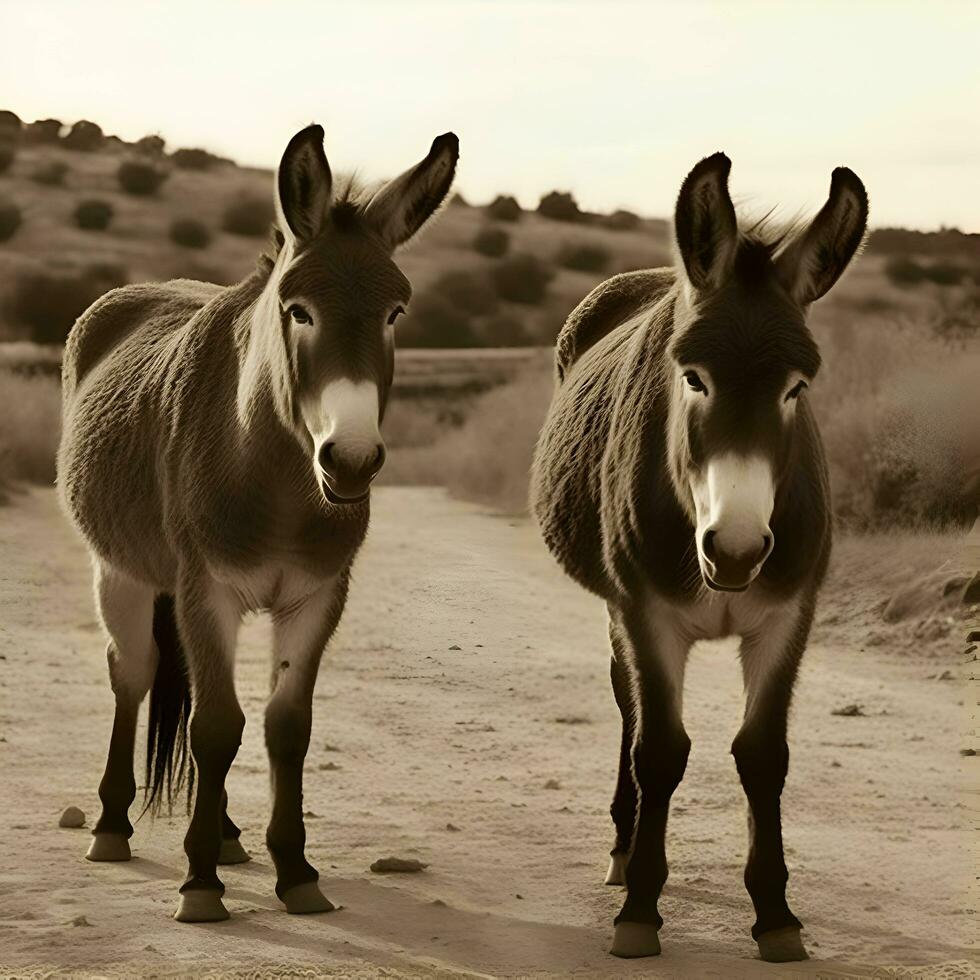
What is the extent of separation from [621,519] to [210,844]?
5.55ft

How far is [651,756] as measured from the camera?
4.75 meters

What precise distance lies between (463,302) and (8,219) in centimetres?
701

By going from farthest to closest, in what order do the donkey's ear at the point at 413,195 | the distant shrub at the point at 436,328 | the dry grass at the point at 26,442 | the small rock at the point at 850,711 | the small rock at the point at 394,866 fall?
the distant shrub at the point at 436,328, the dry grass at the point at 26,442, the small rock at the point at 850,711, the small rock at the point at 394,866, the donkey's ear at the point at 413,195

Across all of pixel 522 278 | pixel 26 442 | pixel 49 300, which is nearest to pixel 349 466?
pixel 26 442

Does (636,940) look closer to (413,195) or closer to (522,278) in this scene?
(413,195)

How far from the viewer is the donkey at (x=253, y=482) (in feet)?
15.3

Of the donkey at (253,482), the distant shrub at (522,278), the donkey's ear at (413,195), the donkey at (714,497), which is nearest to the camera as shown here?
the donkey at (714,497)

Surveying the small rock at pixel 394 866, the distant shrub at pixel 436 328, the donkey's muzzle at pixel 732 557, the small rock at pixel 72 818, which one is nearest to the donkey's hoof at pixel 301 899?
the small rock at pixel 394 866

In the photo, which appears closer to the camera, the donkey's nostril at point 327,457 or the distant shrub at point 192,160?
the donkey's nostril at point 327,457

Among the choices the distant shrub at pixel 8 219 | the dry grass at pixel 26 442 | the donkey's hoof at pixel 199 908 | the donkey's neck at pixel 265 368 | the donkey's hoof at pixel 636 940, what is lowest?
the donkey's hoof at pixel 199 908

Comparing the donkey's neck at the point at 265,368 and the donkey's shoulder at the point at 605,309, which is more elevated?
Answer: the donkey's shoulder at the point at 605,309

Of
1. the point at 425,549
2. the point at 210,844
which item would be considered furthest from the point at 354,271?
the point at 425,549

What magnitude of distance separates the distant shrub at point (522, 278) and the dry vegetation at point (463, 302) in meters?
0.03

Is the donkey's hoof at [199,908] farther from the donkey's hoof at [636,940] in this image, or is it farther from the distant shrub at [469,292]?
the distant shrub at [469,292]
